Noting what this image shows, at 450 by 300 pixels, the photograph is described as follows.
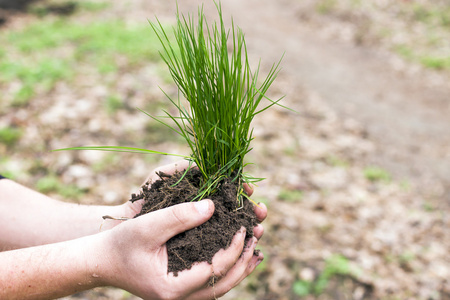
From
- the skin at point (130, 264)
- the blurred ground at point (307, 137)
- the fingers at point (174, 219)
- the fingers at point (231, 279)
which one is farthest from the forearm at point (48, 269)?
the blurred ground at point (307, 137)

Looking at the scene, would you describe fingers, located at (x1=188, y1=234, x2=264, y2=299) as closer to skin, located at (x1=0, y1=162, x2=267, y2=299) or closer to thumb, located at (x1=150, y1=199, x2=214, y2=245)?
skin, located at (x1=0, y1=162, x2=267, y2=299)

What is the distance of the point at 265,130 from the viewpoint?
13.5 feet

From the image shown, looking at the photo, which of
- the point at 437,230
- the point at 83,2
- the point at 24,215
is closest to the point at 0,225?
the point at 24,215

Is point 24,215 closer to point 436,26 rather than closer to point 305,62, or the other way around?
point 305,62

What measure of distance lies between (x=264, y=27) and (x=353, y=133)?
418cm

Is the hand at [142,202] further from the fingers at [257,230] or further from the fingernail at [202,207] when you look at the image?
the fingernail at [202,207]

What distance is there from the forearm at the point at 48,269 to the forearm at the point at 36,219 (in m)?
0.28

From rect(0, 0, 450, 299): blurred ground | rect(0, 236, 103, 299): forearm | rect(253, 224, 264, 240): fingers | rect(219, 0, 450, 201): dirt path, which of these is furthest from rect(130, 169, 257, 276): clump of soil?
rect(219, 0, 450, 201): dirt path

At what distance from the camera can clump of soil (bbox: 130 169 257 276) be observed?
1.17 meters

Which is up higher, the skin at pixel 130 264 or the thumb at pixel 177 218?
the thumb at pixel 177 218

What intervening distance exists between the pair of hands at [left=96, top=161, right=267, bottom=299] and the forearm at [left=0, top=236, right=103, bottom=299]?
43 mm

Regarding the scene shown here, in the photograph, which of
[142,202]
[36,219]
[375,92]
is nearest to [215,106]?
[142,202]

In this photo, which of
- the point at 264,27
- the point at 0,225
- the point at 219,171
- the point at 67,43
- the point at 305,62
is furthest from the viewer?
the point at 264,27

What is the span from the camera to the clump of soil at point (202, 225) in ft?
3.83
